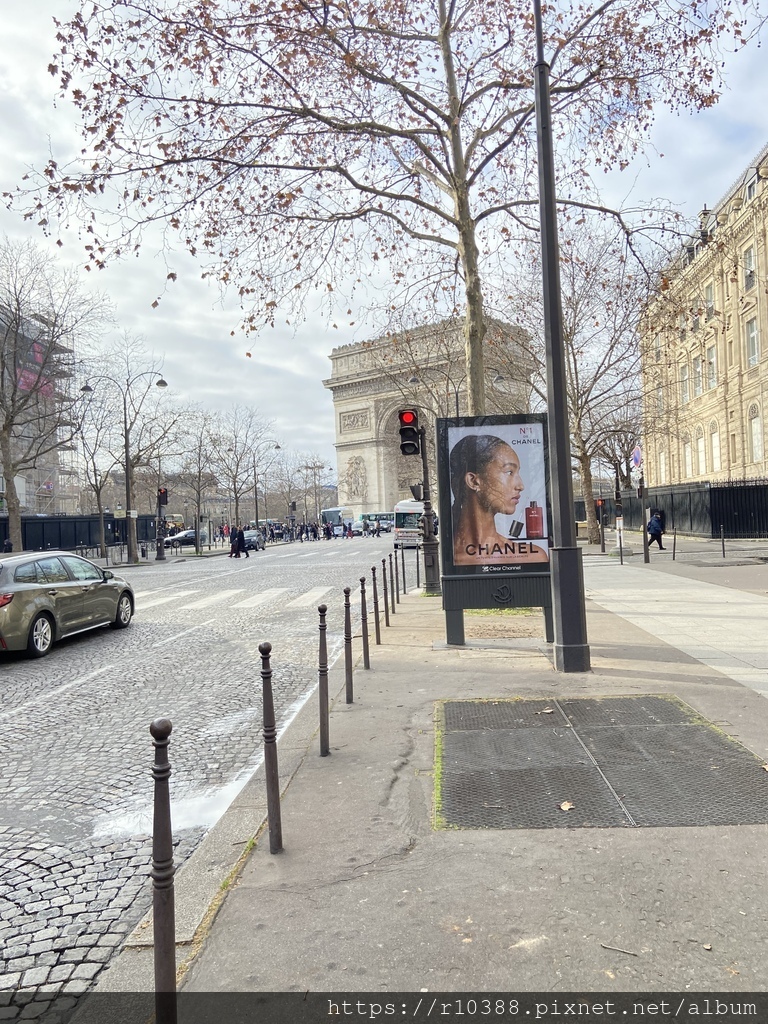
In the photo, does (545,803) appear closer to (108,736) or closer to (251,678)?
(108,736)

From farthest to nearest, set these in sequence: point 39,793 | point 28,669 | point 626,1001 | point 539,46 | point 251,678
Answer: point 28,669 → point 251,678 → point 539,46 → point 39,793 → point 626,1001

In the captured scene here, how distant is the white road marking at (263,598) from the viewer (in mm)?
16047

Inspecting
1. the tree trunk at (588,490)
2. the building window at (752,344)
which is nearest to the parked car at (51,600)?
the tree trunk at (588,490)

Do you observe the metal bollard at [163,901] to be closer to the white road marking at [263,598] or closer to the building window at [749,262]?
the white road marking at [263,598]

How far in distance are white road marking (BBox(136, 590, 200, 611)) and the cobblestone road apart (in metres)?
3.75

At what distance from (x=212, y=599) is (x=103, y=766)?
12.1 m

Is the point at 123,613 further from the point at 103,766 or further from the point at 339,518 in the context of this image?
the point at 339,518

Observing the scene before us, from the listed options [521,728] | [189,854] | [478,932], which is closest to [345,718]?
[521,728]

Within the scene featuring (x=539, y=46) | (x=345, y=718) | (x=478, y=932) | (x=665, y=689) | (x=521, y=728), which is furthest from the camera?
(x=539, y=46)

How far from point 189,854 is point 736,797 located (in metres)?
2.92

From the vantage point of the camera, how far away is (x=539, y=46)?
7938 millimetres

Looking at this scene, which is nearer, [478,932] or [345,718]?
[478,932]

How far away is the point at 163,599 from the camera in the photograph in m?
18.0

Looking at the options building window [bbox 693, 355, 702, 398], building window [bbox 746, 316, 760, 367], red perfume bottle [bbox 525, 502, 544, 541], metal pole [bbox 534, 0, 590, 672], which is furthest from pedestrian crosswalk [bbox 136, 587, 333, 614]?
building window [bbox 693, 355, 702, 398]
